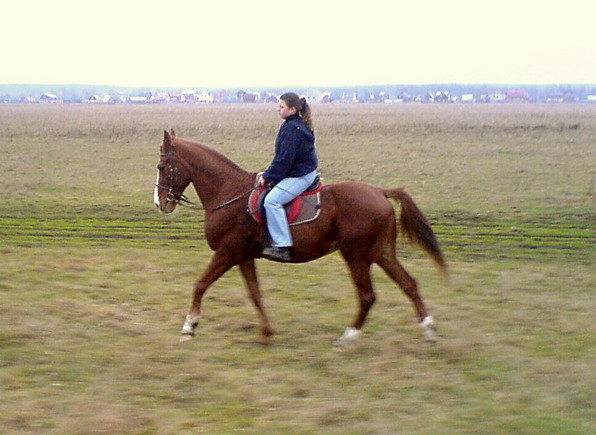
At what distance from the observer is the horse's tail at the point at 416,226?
8172mm

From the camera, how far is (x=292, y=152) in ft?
25.5

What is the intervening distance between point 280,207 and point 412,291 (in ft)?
5.42

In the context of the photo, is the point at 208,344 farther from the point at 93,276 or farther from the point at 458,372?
the point at 93,276

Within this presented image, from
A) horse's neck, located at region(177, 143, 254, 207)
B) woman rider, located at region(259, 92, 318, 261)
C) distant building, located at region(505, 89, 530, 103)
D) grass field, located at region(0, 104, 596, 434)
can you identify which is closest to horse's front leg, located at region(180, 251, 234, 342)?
grass field, located at region(0, 104, 596, 434)

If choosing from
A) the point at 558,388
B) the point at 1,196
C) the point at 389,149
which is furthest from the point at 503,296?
the point at 389,149

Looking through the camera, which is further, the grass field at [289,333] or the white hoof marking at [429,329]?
the white hoof marking at [429,329]

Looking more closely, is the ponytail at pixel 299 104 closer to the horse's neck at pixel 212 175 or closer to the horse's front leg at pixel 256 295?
the horse's neck at pixel 212 175

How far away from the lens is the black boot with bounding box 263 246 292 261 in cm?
800

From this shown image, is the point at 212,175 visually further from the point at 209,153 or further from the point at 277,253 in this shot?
the point at 277,253

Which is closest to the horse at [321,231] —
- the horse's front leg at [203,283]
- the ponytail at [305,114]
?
the horse's front leg at [203,283]

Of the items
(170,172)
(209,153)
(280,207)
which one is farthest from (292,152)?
(170,172)

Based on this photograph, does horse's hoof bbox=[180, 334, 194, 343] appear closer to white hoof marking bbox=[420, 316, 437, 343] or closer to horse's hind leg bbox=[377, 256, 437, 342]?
horse's hind leg bbox=[377, 256, 437, 342]

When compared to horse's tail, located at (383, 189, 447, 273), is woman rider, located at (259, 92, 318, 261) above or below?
above

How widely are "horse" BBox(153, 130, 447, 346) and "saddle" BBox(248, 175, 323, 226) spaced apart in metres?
0.06
